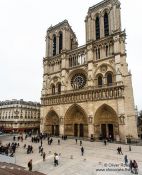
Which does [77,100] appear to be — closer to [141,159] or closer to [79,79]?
[79,79]

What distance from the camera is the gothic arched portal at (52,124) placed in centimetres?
3541

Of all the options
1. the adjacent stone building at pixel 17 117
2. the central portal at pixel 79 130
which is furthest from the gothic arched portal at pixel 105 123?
the adjacent stone building at pixel 17 117

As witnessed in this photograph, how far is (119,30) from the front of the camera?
29734mm

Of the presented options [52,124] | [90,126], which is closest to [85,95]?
[90,126]

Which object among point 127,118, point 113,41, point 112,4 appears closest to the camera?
point 127,118

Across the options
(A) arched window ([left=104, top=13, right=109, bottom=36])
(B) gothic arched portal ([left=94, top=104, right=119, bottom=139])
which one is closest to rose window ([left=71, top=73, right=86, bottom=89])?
(B) gothic arched portal ([left=94, top=104, right=119, bottom=139])

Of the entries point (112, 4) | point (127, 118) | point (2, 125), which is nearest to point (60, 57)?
point (112, 4)

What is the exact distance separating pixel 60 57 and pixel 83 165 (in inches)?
1065

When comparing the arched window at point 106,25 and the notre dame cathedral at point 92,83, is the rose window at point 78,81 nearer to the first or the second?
the notre dame cathedral at point 92,83

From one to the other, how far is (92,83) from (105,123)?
748 cm

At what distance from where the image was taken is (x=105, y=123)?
28422 mm

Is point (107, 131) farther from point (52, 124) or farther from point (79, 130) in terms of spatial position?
point (52, 124)

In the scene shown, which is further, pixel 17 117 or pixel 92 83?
pixel 17 117

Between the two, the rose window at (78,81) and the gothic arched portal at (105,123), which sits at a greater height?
the rose window at (78,81)
